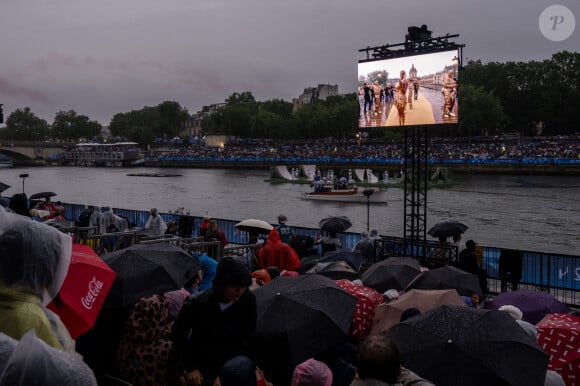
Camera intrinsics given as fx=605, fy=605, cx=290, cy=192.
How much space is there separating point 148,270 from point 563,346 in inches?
148

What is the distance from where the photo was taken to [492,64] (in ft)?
344

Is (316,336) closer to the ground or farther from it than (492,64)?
closer to the ground

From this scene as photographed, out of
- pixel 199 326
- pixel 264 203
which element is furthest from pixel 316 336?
pixel 264 203

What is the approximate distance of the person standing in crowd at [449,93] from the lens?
49.5 feet

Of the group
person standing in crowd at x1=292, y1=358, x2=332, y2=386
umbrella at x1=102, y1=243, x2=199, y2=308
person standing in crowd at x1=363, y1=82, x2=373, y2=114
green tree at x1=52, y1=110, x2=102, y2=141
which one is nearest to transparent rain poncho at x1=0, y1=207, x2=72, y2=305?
person standing in crowd at x1=292, y1=358, x2=332, y2=386

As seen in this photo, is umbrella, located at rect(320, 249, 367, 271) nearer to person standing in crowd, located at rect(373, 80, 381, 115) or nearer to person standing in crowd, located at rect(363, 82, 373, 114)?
person standing in crowd, located at rect(373, 80, 381, 115)

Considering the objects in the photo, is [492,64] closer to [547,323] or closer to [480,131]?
[480,131]

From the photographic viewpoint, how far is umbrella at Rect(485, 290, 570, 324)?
6.81 meters

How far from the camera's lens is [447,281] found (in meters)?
7.63

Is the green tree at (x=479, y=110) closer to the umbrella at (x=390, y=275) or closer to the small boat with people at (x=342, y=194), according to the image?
the small boat with people at (x=342, y=194)

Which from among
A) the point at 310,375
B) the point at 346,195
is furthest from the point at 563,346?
the point at 346,195

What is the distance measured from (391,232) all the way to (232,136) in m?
122

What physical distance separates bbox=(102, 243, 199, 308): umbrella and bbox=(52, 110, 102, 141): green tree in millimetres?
189366

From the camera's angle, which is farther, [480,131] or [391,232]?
[480,131]
